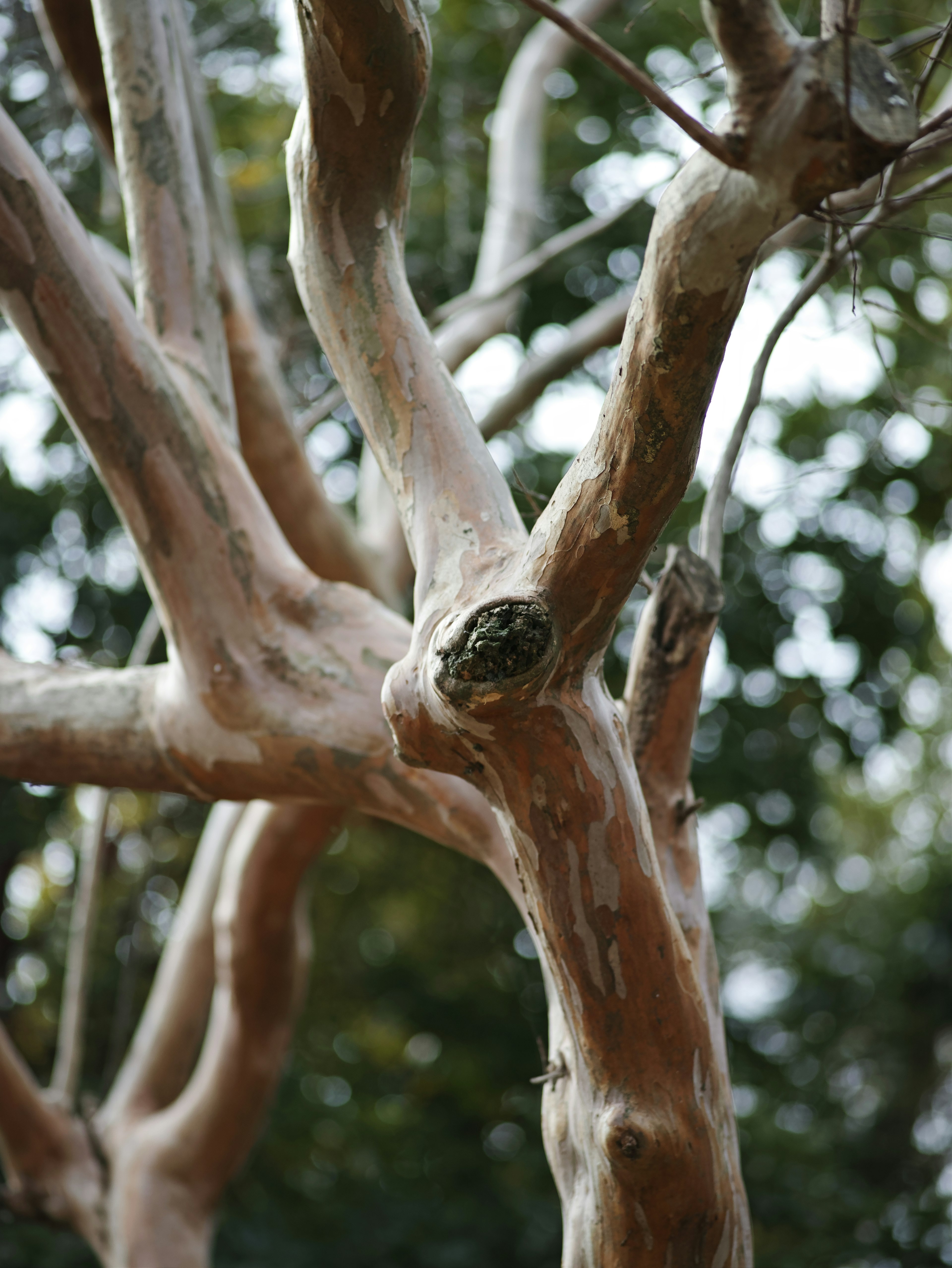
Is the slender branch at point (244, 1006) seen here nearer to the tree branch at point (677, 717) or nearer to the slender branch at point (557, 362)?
the tree branch at point (677, 717)

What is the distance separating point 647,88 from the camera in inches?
39.7

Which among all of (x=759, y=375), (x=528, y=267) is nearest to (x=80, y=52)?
(x=528, y=267)

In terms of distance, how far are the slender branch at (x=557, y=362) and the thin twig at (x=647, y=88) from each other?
2514 millimetres

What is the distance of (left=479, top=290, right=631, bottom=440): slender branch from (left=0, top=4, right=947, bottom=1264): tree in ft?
4.03

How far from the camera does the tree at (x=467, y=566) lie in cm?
109

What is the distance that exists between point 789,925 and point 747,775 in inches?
161

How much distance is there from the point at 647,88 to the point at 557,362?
8.84 feet

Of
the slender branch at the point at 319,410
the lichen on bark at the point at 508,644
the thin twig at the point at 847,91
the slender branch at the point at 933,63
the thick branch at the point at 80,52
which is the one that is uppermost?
the thick branch at the point at 80,52

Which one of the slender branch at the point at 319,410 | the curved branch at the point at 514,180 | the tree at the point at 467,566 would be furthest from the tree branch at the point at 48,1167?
the curved branch at the point at 514,180

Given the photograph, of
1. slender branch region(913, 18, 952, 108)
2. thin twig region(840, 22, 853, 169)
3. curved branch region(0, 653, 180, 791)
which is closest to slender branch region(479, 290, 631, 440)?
slender branch region(913, 18, 952, 108)

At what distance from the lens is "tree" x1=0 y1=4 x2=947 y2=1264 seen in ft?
3.57

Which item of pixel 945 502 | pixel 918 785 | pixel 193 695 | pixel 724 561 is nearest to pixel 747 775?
pixel 724 561

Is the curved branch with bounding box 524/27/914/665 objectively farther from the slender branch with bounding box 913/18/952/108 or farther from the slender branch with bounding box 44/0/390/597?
the slender branch with bounding box 44/0/390/597

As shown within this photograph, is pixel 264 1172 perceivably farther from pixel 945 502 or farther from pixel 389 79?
pixel 389 79
